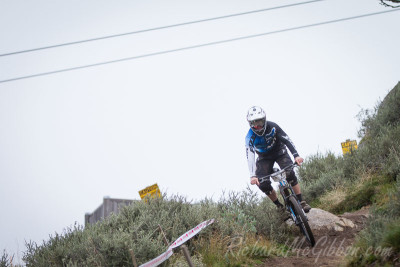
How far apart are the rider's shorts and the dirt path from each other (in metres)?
1.21

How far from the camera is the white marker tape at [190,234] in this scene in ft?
19.4

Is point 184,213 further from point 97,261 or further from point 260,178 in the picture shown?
point 97,261

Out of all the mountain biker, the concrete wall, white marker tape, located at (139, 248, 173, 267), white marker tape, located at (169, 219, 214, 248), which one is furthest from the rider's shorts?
the concrete wall

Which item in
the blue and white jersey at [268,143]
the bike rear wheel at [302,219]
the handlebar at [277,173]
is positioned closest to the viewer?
the bike rear wheel at [302,219]

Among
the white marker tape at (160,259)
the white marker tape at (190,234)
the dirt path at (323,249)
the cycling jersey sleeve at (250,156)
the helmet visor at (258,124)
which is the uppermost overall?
the helmet visor at (258,124)

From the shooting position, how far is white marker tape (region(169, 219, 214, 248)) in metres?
5.91

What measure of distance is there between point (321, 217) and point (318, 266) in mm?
2509

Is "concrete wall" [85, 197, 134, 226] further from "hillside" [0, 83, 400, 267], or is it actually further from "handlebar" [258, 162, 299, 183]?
"handlebar" [258, 162, 299, 183]

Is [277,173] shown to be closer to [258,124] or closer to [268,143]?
[268,143]

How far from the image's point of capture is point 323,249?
22.1ft

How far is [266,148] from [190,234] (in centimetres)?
266

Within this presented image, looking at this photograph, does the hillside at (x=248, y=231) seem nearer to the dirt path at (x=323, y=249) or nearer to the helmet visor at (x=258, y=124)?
the dirt path at (x=323, y=249)

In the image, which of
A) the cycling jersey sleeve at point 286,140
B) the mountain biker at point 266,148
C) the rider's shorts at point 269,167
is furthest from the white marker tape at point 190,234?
the cycling jersey sleeve at point 286,140

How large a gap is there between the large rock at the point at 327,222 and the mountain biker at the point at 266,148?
0.71 metres
